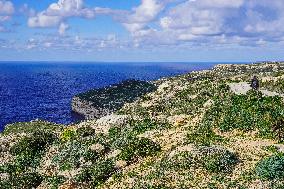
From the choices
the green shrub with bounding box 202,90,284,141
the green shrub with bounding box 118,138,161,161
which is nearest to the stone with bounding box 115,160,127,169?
the green shrub with bounding box 118,138,161,161

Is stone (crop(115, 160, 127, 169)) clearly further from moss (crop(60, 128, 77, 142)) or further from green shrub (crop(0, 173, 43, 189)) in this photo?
moss (crop(60, 128, 77, 142))

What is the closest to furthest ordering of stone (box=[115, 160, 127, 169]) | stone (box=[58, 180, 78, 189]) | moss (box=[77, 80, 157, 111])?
stone (box=[58, 180, 78, 189]) < stone (box=[115, 160, 127, 169]) < moss (box=[77, 80, 157, 111])

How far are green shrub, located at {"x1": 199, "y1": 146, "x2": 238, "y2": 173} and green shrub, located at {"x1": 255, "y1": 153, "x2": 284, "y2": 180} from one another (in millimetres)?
2425

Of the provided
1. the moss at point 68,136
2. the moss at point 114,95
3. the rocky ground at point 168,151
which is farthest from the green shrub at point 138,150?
the moss at point 114,95

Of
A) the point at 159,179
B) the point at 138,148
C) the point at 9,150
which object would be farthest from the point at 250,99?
the point at 9,150

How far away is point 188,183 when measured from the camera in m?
32.0

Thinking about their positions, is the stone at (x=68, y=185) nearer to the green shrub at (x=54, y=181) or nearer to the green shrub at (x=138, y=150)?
the green shrub at (x=54, y=181)

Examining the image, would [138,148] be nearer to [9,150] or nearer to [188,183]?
[188,183]

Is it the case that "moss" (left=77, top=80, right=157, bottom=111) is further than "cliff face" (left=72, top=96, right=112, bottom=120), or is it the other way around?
"moss" (left=77, top=80, right=157, bottom=111)

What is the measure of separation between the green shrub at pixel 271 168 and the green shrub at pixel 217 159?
7.96 ft

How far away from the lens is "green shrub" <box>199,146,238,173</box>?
33625 mm

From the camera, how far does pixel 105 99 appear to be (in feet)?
584

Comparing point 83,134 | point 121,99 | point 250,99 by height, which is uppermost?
point 250,99

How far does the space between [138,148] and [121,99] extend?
136704 mm
